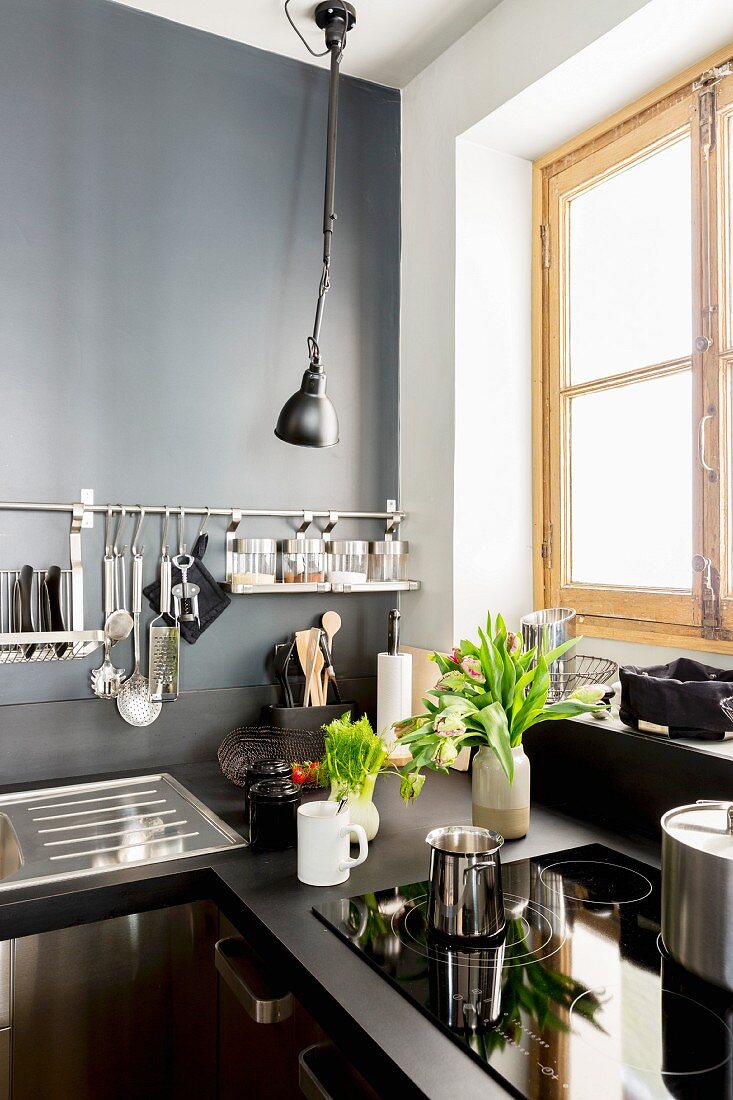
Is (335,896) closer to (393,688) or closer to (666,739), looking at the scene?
(666,739)

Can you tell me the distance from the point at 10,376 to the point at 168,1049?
4.42 feet

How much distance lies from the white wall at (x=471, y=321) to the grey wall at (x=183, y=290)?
12 cm

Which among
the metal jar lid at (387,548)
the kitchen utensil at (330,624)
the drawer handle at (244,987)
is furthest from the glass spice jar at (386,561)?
the drawer handle at (244,987)

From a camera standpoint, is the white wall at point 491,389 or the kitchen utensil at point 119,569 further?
Answer: the white wall at point 491,389

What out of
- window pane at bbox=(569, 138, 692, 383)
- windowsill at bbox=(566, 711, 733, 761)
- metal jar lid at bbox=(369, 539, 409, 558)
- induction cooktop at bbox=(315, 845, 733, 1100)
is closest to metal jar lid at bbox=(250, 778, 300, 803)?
induction cooktop at bbox=(315, 845, 733, 1100)


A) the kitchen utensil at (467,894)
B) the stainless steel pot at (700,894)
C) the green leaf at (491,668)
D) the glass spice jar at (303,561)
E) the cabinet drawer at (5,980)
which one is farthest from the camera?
the glass spice jar at (303,561)

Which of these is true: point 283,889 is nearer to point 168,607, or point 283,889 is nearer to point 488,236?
point 168,607

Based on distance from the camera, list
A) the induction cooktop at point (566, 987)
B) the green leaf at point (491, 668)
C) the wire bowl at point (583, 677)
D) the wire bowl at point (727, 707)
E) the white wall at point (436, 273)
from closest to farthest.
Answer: the induction cooktop at point (566, 987)
the wire bowl at point (727, 707)
the green leaf at point (491, 668)
the wire bowl at point (583, 677)
the white wall at point (436, 273)

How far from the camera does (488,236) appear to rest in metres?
2.09

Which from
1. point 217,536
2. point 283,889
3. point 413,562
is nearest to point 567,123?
point 413,562

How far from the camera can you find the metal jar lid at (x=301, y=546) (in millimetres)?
2031

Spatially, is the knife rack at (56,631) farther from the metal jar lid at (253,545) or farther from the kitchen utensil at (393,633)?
the kitchen utensil at (393,633)

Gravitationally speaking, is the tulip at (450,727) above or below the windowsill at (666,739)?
Result: above

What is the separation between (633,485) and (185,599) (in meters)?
1.07
